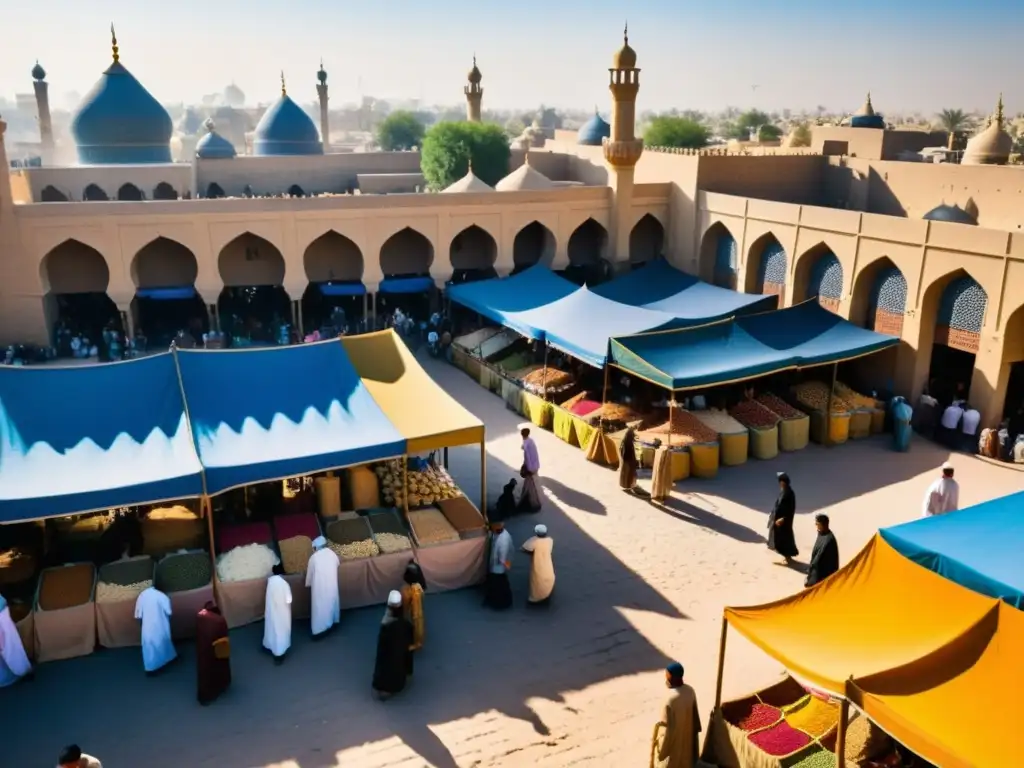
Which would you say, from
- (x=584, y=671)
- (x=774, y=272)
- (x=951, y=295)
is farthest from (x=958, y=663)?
(x=774, y=272)

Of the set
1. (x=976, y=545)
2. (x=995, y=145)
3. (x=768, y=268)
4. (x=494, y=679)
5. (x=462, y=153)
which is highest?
(x=995, y=145)

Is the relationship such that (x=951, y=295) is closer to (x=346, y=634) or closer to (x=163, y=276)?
(x=346, y=634)

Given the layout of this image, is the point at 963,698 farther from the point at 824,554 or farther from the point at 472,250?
the point at 472,250

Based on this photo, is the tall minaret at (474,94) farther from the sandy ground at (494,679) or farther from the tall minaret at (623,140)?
the sandy ground at (494,679)

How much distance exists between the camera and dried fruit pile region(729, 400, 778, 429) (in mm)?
12609

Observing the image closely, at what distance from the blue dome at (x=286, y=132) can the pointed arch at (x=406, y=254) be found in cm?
1160

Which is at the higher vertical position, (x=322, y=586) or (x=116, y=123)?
(x=116, y=123)

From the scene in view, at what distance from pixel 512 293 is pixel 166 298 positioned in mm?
7275

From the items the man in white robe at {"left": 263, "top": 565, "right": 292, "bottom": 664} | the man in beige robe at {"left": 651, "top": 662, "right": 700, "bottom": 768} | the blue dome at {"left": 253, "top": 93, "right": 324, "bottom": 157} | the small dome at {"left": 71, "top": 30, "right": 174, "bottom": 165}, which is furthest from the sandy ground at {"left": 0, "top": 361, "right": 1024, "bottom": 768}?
the blue dome at {"left": 253, "top": 93, "right": 324, "bottom": 157}

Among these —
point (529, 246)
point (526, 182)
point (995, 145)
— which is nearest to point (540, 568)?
point (529, 246)

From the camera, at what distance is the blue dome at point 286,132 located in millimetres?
29984

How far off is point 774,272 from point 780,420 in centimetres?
547

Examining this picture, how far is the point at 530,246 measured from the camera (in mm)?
21438

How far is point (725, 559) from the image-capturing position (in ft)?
31.4
